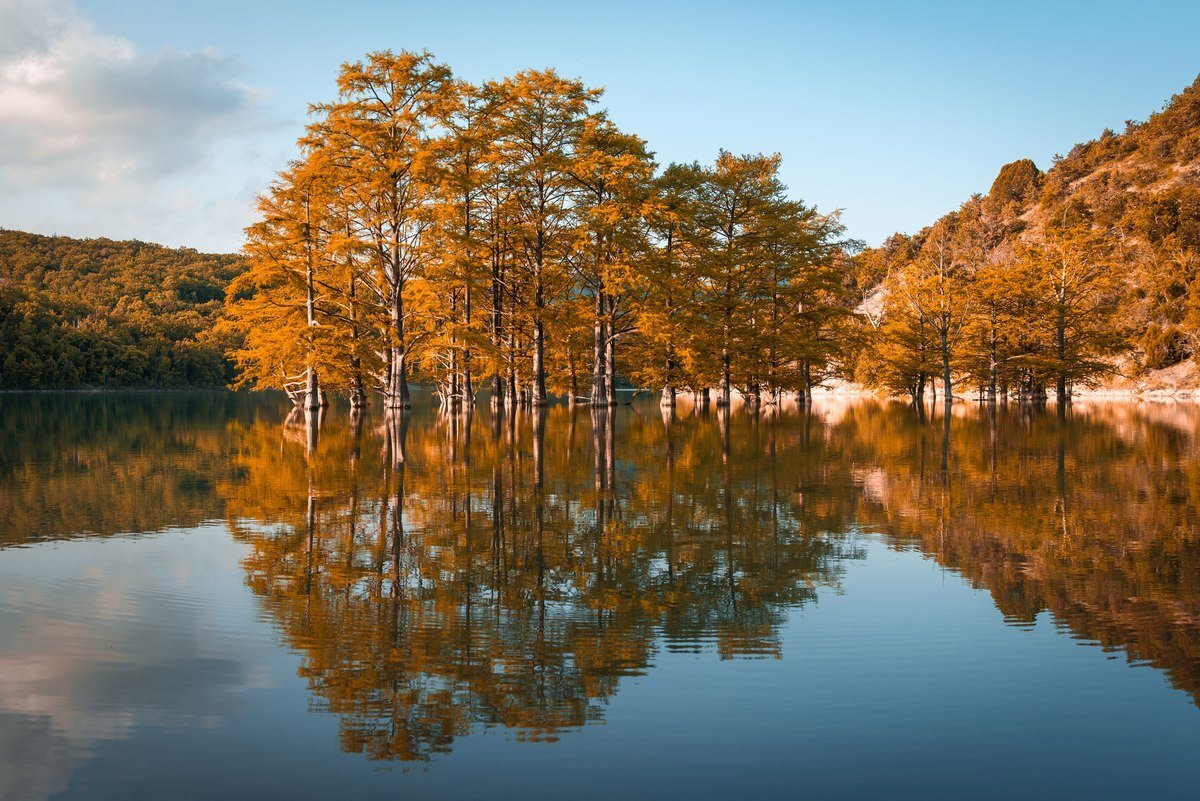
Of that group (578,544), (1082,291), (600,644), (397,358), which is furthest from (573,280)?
(1082,291)

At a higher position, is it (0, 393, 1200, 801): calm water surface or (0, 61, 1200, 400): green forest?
(0, 61, 1200, 400): green forest

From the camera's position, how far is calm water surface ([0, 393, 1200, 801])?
12.9 feet

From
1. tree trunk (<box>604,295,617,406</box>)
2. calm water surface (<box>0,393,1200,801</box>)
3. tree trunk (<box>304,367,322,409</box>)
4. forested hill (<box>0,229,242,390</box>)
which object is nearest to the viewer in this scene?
calm water surface (<box>0,393,1200,801</box>)

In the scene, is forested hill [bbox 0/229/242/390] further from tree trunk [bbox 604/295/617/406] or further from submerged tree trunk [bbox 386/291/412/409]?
tree trunk [bbox 604/295/617/406]

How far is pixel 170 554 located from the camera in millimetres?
8844

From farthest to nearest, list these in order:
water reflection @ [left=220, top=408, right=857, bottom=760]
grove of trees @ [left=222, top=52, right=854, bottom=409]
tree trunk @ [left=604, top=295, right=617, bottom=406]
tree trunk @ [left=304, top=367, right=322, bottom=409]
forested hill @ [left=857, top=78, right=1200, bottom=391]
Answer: forested hill @ [left=857, top=78, right=1200, bottom=391] < tree trunk @ [left=304, top=367, right=322, bottom=409] < tree trunk @ [left=604, top=295, right=617, bottom=406] < grove of trees @ [left=222, top=52, right=854, bottom=409] < water reflection @ [left=220, top=408, right=857, bottom=760]

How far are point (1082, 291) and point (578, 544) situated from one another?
60737mm

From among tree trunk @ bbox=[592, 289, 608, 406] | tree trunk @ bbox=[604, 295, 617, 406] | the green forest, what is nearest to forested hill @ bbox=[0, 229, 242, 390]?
the green forest

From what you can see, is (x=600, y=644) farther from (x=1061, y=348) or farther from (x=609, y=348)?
(x=1061, y=348)

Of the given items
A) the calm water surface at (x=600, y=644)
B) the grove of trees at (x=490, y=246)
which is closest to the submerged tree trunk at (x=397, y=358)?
the grove of trees at (x=490, y=246)

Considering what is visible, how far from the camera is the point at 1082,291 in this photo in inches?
2287

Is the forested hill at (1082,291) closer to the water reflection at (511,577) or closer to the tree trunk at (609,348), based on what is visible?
the tree trunk at (609,348)

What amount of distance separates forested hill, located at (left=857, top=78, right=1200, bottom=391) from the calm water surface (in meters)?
49.1

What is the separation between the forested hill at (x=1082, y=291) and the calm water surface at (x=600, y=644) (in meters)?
49.1
